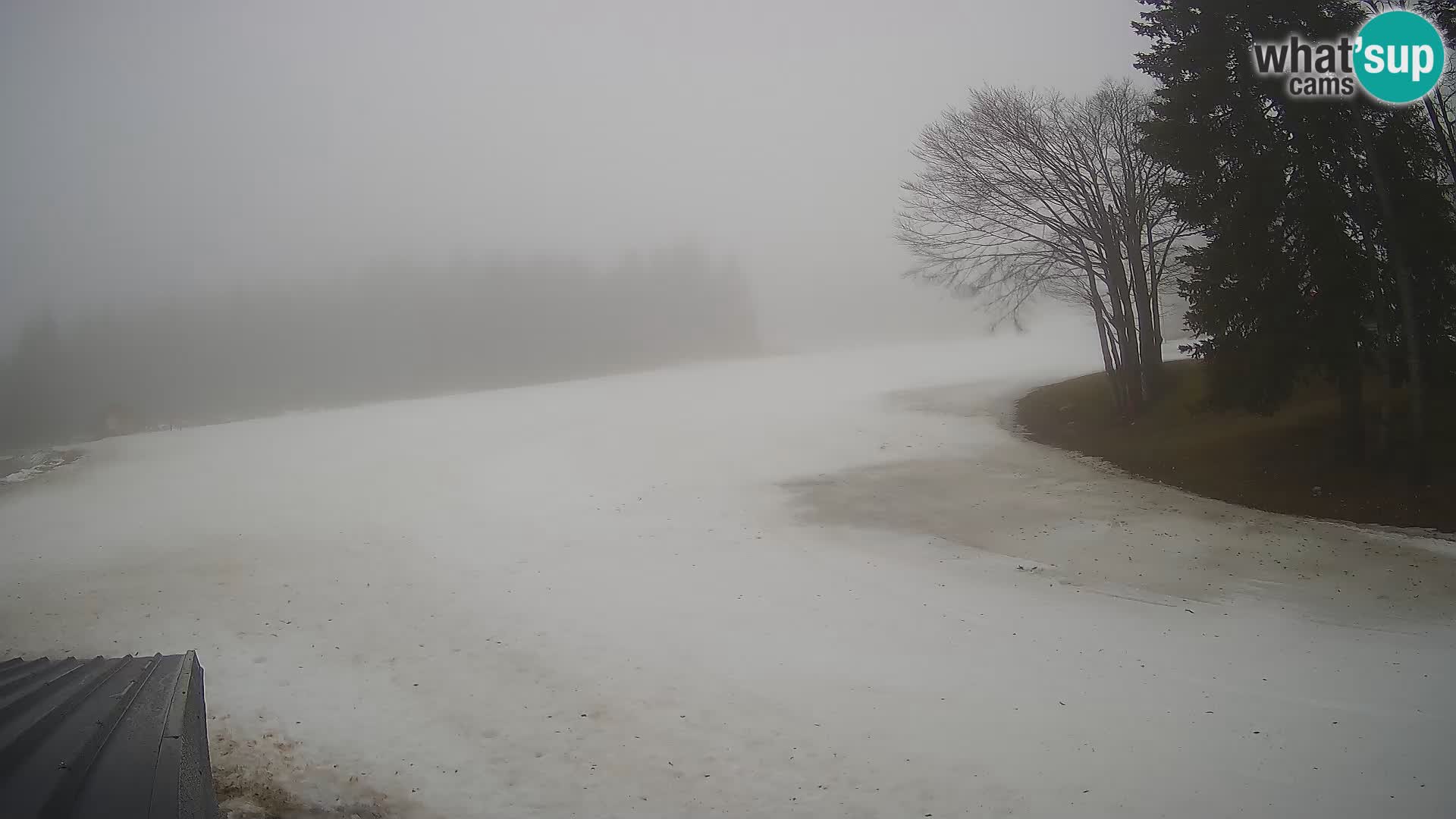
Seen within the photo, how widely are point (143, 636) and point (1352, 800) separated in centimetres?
1294

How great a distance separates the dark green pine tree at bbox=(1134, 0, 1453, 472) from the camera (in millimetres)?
11320

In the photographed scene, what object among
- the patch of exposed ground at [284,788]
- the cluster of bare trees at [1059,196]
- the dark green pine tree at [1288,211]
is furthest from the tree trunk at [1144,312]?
the patch of exposed ground at [284,788]

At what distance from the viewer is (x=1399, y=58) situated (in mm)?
11453

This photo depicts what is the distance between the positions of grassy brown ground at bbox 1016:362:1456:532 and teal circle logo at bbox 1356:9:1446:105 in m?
5.56

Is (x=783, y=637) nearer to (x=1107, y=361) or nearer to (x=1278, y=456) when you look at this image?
(x=1278, y=456)

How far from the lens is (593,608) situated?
9648mm

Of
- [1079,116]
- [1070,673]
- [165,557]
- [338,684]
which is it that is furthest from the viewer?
[1079,116]

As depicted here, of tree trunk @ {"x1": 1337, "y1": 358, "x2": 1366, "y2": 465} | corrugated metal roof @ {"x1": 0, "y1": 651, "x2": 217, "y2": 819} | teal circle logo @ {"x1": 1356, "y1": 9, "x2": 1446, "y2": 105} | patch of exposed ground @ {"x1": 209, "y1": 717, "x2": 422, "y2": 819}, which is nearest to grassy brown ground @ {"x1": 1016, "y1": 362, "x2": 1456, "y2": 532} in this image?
tree trunk @ {"x1": 1337, "y1": 358, "x2": 1366, "y2": 465}

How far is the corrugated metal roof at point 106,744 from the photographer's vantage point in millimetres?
2898

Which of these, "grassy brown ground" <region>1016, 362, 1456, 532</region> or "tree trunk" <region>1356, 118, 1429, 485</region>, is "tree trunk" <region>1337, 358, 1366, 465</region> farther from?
"tree trunk" <region>1356, 118, 1429, 485</region>

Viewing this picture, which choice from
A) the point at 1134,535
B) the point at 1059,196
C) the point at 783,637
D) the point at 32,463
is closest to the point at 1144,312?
the point at 1059,196

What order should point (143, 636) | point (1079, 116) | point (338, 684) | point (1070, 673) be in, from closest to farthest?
1. point (1070, 673)
2. point (338, 684)
3. point (143, 636)
4. point (1079, 116)

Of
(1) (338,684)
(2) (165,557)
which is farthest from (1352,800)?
(2) (165,557)

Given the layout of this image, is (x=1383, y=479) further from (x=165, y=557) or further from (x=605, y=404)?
(x=605, y=404)
